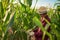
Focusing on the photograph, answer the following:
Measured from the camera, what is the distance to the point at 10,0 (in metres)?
1.29

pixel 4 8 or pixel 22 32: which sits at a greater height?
pixel 4 8

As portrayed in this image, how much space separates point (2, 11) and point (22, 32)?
21 cm

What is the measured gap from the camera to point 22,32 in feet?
3.51

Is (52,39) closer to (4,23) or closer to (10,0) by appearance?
(4,23)

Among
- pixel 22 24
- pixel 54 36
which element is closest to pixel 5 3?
pixel 22 24

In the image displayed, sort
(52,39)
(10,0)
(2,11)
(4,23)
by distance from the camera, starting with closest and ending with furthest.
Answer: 1. (52,39)
2. (4,23)
3. (2,11)
4. (10,0)

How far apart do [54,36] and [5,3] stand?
1.48 ft

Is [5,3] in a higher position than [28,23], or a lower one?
higher

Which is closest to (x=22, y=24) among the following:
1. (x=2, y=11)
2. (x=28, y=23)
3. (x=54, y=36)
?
(x=28, y=23)

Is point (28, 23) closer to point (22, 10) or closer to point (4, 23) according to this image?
point (22, 10)

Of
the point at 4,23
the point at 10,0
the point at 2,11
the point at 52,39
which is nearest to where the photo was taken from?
the point at 52,39

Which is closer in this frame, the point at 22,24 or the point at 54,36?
the point at 54,36

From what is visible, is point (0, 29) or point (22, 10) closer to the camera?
point (0, 29)

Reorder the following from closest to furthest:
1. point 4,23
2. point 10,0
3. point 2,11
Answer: point 4,23, point 2,11, point 10,0
